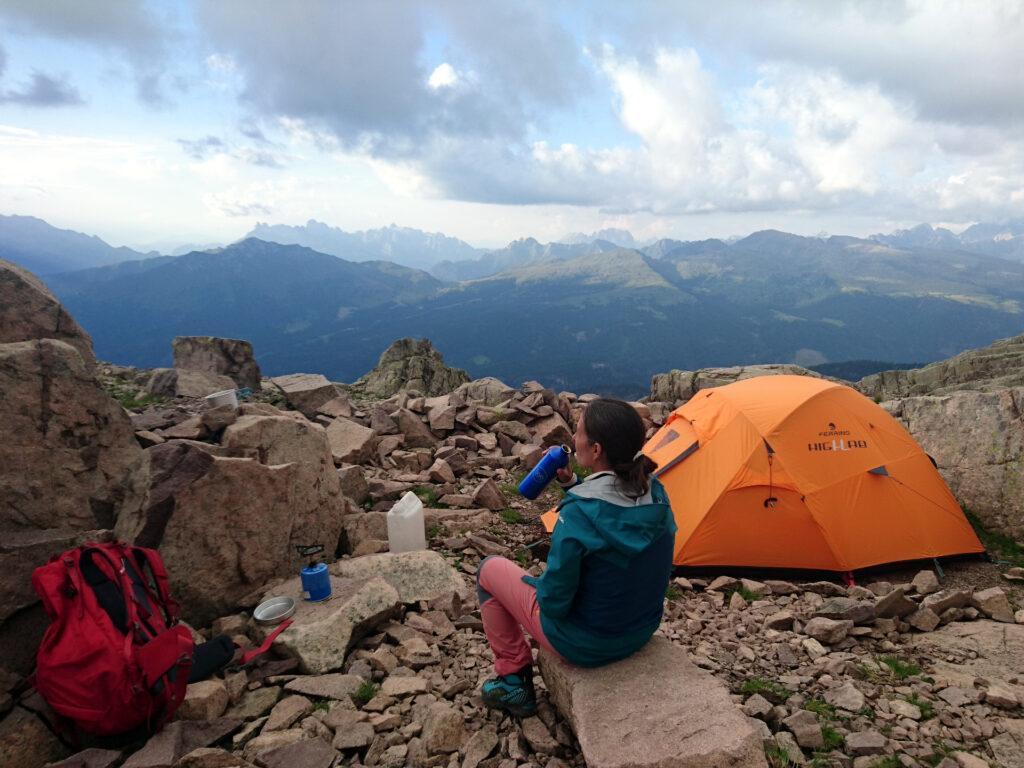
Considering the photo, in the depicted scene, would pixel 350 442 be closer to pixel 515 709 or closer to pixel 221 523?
Answer: pixel 221 523

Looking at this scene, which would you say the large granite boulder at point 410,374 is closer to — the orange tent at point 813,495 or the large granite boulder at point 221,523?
the large granite boulder at point 221,523

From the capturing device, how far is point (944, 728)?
15.6 feet

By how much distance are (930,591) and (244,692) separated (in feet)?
30.4

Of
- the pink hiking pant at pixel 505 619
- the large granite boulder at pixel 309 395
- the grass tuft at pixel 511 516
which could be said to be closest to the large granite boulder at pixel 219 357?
the large granite boulder at pixel 309 395

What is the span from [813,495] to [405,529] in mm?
6747

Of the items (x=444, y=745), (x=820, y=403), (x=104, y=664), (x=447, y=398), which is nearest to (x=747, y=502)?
(x=820, y=403)

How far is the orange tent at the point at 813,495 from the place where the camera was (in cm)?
898

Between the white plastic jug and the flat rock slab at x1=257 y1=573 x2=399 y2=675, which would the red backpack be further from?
the white plastic jug

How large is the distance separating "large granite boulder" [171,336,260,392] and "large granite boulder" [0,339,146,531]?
62.8 ft

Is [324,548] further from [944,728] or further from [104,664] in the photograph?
[944,728]

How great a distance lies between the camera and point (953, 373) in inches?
906

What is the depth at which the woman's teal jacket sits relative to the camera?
13.4 ft

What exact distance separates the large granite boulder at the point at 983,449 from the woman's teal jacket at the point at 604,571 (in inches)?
351

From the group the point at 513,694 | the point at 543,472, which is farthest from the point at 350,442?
the point at 513,694
